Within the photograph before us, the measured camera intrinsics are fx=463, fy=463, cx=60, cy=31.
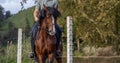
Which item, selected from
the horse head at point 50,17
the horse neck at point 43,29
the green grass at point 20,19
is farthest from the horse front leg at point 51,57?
the green grass at point 20,19

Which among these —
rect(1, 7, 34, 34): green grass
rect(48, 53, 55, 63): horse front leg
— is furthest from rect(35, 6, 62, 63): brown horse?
rect(1, 7, 34, 34): green grass

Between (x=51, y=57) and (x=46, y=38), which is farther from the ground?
(x=46, y=38)

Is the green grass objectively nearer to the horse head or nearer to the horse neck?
the horse neck

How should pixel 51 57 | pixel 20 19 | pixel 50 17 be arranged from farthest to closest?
pixel 20 19 → pixel 51 57 → pixel 50 17

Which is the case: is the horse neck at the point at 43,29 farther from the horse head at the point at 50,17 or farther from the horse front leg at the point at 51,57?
the horse front leg at the point at 51,57

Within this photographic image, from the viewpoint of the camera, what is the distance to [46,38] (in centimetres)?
1197

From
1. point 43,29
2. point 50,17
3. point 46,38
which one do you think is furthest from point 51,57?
point 50,17

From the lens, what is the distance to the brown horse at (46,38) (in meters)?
11.7

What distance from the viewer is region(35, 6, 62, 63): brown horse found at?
38.3 feet

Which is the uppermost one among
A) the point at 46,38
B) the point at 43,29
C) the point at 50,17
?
the point at 50,17

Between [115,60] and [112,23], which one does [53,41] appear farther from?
[112,23]

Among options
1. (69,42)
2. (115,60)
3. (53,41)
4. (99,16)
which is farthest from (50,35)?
(99,16)

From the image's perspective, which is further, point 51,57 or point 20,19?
point 20,19

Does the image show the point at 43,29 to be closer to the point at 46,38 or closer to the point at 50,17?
the point at 46,38
